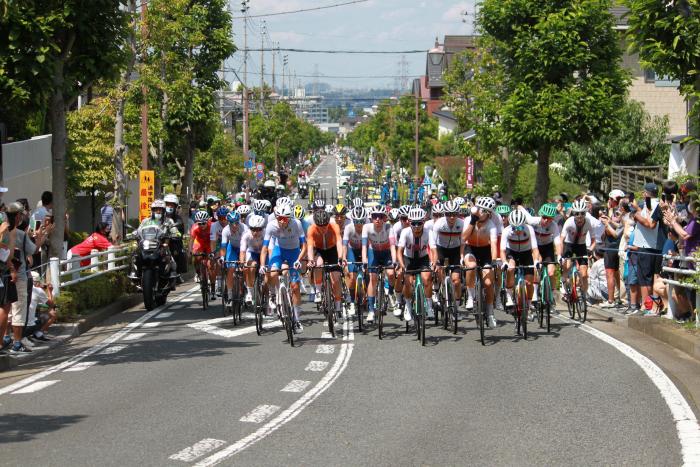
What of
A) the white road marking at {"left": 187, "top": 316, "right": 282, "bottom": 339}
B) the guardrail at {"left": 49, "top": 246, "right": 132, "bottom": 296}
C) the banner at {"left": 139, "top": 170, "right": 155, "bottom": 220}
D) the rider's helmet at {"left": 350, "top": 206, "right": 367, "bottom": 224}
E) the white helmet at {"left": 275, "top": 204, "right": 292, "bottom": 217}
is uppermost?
the banner at {"left": 139, "top": 170, "right": 155, "bottom": 220}

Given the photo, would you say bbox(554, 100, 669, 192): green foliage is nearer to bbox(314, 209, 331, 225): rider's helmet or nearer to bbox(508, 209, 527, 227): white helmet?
bbox(508, 209, 527, 227): white helmet

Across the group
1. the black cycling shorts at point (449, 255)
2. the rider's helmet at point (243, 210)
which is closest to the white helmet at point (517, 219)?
the black cycling shorts at point (449, 255)

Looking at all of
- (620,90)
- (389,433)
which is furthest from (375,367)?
(620,90)

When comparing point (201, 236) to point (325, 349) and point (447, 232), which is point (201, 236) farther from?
point (325, 349)

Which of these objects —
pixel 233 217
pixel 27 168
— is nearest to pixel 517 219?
pixel 233 217

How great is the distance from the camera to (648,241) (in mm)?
17625

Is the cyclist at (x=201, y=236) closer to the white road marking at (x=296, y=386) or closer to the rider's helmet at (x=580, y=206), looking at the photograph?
the rider's helmet at (x=580, y=206)

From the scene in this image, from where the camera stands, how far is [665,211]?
15656 millimetres

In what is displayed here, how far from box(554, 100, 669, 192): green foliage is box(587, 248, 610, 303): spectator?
23512 mm

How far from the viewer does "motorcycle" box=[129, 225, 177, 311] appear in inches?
828

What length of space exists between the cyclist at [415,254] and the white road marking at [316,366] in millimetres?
2664

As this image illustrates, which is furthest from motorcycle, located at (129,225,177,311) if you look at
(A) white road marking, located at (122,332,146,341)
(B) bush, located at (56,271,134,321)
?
(A) white road marking, located at (122,332,146,341)

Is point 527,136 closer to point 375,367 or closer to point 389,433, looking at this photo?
point 375,367

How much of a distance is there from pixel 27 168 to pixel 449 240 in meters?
17.9
